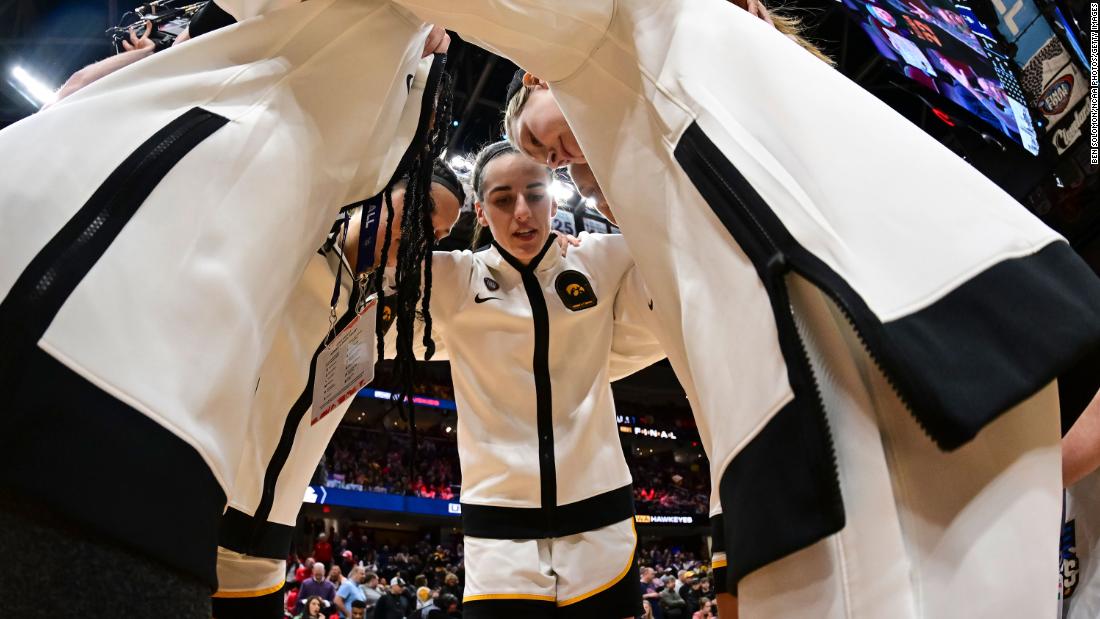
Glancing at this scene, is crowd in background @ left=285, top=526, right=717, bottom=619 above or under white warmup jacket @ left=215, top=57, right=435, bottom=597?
under

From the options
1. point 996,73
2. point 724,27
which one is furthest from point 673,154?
point 996,73

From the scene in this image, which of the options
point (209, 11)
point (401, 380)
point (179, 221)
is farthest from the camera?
point (401, 380)

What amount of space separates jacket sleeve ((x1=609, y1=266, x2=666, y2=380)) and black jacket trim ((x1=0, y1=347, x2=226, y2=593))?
4.17 feet

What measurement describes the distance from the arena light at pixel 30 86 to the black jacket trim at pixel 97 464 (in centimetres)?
629

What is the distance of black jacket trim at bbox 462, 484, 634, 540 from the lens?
5.69 feet

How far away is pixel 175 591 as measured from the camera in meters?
0.65

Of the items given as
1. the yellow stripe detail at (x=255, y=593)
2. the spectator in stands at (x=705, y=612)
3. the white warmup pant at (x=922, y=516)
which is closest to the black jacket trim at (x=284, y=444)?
the yellow stripe detail at (x=255, y=593)

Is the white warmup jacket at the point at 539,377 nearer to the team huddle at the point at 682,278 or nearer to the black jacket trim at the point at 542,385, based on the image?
the black jacket trim at the point at 542,385

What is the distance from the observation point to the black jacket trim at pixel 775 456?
2.04ft

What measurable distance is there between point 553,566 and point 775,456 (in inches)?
46.1

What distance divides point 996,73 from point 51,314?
510 centimetres

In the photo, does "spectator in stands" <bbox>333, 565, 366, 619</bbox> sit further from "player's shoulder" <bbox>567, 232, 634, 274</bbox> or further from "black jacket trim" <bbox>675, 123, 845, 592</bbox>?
"black jacket trim" <bbox>675, 123, 845, 592</bbox>

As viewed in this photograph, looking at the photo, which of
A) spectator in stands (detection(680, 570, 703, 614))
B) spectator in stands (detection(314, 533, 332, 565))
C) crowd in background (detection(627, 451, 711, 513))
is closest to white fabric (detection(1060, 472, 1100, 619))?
spectator in stands (detection(680, 570, 703, 614))

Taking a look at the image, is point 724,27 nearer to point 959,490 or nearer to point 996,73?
point 959,490
